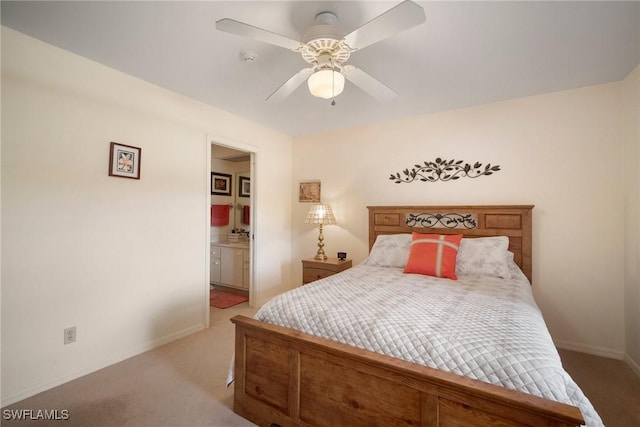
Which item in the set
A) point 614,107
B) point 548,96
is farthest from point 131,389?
point 614,107

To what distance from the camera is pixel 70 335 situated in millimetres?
2064

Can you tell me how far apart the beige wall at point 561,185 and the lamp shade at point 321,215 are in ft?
3.33

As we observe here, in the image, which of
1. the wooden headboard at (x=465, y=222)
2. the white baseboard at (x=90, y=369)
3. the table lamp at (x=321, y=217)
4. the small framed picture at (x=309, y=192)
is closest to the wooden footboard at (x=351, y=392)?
the white baseboard at (x=90, y=369)

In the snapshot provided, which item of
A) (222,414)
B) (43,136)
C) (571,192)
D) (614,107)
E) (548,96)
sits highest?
(548,96)

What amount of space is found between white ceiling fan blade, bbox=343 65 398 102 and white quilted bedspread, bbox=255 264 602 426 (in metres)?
1.38

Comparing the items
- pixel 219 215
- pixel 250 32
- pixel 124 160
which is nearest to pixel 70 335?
pixel 124 160

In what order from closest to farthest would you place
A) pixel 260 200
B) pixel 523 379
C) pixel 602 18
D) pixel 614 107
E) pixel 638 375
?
pixel 523 379
pixel 602 18
pixel 638 375
pixel 614 107
pixel 260 200

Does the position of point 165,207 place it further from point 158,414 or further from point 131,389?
point 158,414

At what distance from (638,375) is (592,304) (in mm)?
560

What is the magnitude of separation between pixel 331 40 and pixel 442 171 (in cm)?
214

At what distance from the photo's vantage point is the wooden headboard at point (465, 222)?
105 inches

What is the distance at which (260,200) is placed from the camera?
373cm

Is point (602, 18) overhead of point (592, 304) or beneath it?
overhead

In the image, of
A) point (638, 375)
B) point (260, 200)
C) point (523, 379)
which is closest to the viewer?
point (523, 379)
